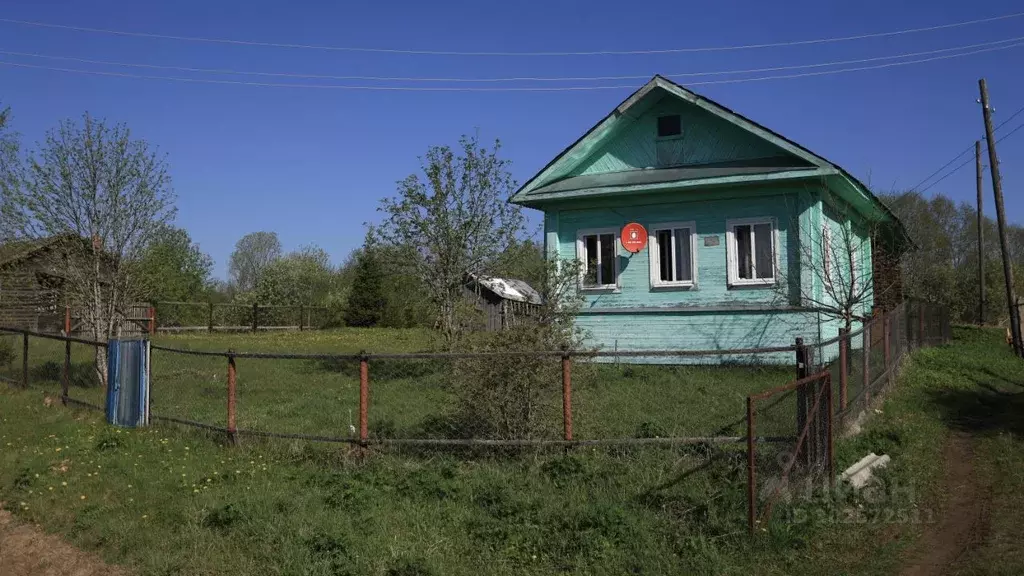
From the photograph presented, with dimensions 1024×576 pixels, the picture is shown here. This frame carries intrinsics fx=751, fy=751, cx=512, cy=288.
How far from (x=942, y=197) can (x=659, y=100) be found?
4713 cm

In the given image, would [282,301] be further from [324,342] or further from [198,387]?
[198,387]

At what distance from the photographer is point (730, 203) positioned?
601 inches

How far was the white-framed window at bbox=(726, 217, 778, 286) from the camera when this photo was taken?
590 inches

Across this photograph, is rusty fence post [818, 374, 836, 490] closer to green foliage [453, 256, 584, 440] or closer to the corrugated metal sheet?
green foliage [453, 256, 584, 440]

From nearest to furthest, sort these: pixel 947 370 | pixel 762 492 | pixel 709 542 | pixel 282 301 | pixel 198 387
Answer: pixel 709 542, pixel 762 492, pixel 198 387, pixel 947 370, pixel 282 301

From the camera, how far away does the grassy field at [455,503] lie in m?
5.25

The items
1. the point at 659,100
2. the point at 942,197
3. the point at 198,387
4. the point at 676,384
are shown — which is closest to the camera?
the point at 676,384

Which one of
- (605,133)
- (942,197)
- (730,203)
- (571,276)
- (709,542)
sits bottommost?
(709,542)

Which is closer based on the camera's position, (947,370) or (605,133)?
(947,370)

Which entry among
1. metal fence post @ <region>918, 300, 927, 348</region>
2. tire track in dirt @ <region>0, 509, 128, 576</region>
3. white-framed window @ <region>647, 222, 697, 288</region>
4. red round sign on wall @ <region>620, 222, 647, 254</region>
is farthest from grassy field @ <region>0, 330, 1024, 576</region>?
metal fence post @ <region>918, 300, 927, 348</region>

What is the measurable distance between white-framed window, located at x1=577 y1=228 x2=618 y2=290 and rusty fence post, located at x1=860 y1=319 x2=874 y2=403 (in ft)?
22.0

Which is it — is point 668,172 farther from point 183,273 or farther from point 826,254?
point 183,273

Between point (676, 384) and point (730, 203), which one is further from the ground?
point (730, 203)

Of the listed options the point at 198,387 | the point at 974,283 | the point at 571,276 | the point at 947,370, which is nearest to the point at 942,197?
the point at 974,283
